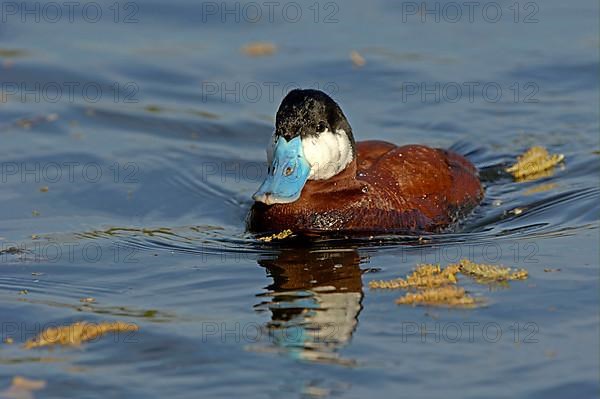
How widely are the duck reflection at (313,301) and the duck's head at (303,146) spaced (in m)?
0.45

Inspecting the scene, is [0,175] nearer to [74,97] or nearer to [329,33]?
[74,97]

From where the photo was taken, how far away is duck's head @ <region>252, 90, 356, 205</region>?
8.62 metres

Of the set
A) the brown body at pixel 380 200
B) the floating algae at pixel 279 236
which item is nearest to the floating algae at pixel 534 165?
the brown body at pixel 380 200

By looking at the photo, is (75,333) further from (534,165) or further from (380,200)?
(534,165)

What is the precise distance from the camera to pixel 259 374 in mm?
6316

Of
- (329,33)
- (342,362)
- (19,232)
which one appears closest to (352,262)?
(342,362)

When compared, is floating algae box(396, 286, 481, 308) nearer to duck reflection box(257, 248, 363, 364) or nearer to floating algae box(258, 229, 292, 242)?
duck reflection box(257, 248, 363, 364)

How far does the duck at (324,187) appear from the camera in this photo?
869 cm

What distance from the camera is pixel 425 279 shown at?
299 inches

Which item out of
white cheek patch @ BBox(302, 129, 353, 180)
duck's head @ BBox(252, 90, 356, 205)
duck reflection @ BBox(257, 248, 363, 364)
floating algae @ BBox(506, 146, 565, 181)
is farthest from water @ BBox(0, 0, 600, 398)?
white cheek patch @ BBox(302, 129, 353, 180)

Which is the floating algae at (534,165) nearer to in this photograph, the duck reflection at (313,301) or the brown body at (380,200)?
the brown body at (380,200)

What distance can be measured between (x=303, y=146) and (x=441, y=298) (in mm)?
1931

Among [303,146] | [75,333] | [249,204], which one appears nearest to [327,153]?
[303,146]

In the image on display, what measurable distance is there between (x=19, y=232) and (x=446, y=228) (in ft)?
9.85
